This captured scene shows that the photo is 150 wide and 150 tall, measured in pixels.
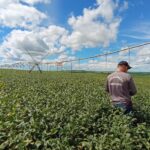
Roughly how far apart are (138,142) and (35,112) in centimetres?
257

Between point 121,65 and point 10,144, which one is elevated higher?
point 121,65

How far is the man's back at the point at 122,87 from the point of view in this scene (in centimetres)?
891

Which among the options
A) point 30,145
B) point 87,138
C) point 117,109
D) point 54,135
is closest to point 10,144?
point 30,145

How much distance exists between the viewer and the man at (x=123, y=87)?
891 cm

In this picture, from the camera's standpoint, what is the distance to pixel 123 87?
8.94 metres

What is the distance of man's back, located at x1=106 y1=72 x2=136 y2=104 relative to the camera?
8.91 metres

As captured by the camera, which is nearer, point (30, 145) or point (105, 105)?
point (30, 145)

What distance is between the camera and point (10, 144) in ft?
19.2

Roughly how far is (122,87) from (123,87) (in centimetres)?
2

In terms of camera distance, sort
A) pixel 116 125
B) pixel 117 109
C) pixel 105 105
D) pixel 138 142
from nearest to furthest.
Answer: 1. pixel 138 142
2. pixel 116 125
3. pixel 117 109
4. pixel 105 105

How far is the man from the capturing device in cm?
891

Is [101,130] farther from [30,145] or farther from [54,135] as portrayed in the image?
[30,145]

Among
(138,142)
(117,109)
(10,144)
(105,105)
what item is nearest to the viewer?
(10,144)

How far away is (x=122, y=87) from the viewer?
8938 millimetres
